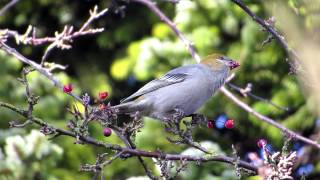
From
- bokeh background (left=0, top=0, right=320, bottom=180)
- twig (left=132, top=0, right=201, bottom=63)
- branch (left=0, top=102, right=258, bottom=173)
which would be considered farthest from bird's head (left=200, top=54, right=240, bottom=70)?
branch (left=0, top=102, right=258, bottom=173)

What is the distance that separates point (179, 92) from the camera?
504 centimetres

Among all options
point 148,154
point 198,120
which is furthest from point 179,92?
point 148,154

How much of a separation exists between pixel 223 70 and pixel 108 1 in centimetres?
465

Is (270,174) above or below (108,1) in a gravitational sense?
below

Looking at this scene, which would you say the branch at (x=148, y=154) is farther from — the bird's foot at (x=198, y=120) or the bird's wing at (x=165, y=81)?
the bird's wing at (x=165, y=81)

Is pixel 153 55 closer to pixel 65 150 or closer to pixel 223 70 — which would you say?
pixel 65 150

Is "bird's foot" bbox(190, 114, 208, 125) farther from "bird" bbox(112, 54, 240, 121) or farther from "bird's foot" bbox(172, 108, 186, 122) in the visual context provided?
"bird" bbox(112, 54, 240, 121)

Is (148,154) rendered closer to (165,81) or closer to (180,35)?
(180,35)

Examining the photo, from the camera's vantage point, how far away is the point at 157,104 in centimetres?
501

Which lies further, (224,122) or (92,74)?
(92,74)

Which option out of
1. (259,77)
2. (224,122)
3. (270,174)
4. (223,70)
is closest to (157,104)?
(223,70)

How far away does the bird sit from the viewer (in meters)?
4.90

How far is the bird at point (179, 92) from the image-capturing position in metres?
4.90

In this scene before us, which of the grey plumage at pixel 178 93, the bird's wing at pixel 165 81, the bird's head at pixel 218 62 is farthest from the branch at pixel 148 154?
the bird's head at pixel 218 62
